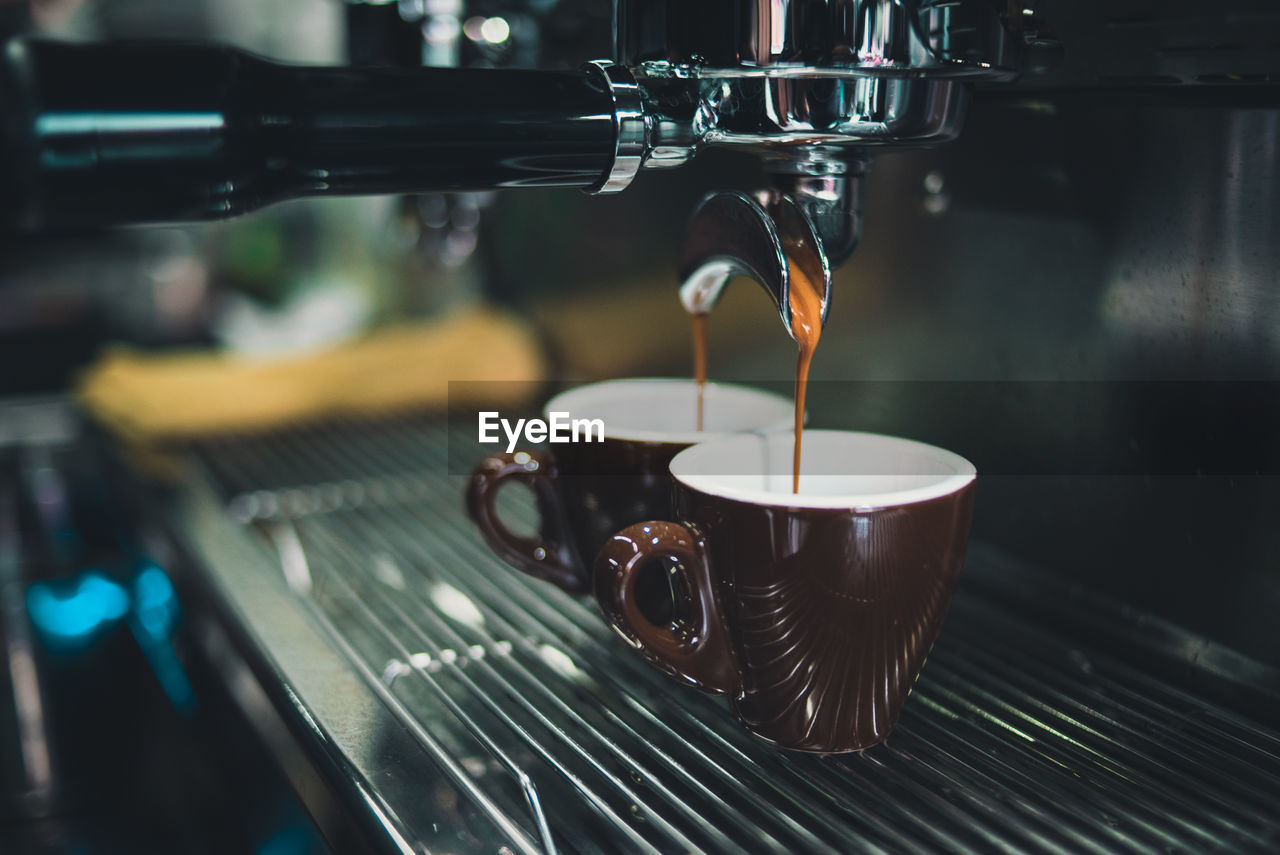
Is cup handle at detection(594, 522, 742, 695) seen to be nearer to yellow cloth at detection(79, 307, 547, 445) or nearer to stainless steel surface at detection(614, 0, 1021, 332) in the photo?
stainless steel surface at detection(614, 0, 1021, 332)

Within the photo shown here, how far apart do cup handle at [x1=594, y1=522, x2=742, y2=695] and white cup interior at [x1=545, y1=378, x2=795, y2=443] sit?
0.38 ft

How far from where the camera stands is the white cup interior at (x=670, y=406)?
487 mm

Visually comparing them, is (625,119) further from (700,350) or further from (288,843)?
(288,843)

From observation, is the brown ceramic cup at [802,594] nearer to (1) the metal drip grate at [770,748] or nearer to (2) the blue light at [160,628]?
(1) the metal drip grate at [770,748]

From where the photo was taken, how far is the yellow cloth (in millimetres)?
797

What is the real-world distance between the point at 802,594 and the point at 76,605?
2.25 ft

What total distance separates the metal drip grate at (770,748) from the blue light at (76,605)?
0.35m

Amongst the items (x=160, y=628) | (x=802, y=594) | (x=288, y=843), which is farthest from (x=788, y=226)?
(x=160, y=628)

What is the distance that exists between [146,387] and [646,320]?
368 millimetres

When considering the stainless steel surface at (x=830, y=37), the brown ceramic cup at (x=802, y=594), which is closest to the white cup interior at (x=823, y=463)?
the brown ceramic cup at (x=802, y=594)

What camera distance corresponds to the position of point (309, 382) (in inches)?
33.2

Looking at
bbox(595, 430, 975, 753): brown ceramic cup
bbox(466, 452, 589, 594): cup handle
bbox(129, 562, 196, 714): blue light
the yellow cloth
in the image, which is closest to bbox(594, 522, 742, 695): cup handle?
bbox(595, 430, 975, 753): brown ceramic cup

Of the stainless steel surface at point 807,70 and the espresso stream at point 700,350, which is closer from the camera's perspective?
the stainless steel surface at point 807,70

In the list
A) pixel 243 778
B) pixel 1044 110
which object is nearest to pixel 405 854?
pixel 243 778
